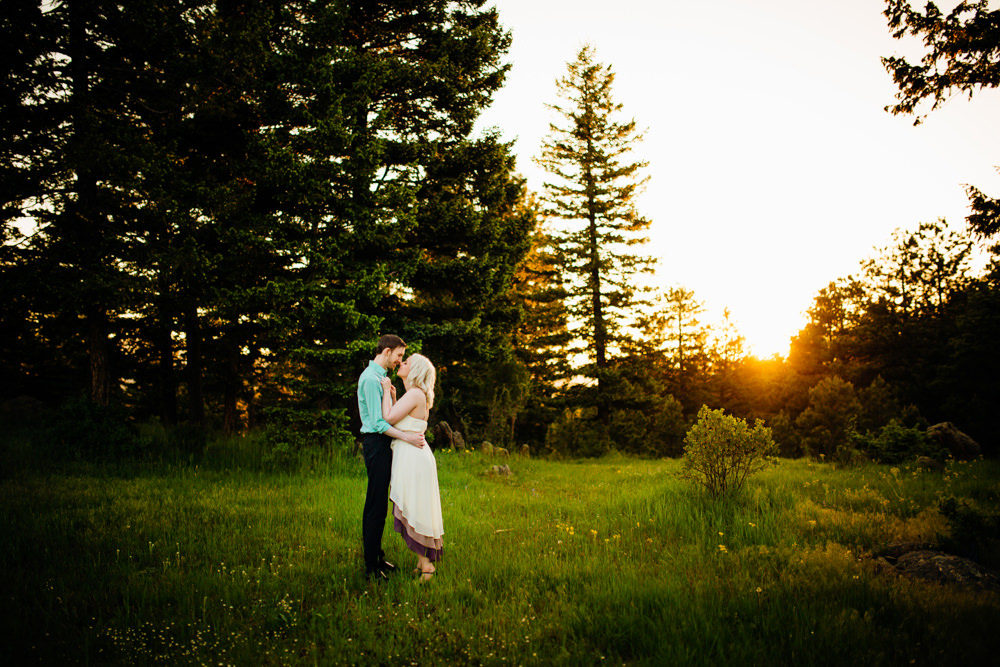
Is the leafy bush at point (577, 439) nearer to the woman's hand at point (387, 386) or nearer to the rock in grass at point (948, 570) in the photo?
the rock in grass at point (948, 570)

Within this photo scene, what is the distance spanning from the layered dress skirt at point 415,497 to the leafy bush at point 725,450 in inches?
173

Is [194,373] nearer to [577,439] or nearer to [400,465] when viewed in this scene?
[400,465]

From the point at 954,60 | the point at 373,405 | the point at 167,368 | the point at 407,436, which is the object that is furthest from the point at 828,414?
the point at 167,368

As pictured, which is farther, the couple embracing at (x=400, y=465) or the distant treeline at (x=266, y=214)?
the distant treeline at (x=266, y=214)

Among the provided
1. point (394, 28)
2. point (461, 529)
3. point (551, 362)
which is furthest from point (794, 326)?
point (461, 529)

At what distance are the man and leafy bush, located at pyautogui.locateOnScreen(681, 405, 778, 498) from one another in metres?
4.76

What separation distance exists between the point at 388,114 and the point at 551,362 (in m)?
15.5

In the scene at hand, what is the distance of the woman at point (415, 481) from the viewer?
16.3ft

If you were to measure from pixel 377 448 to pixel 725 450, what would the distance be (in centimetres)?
546

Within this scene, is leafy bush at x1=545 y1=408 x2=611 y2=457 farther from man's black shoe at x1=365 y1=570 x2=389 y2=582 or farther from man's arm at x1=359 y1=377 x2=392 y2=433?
man's arm at x1=359 y1=377 x2=392 y2=433

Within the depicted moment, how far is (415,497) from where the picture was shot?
4.97 m

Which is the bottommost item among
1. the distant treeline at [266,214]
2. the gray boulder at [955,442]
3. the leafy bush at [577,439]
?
the leafy bush at [577,439]

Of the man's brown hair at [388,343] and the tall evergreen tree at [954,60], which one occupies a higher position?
the tall evergreen tree at [954,60]

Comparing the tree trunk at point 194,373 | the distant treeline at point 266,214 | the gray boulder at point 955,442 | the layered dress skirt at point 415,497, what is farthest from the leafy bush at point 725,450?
the tree trunk at point 194,373
